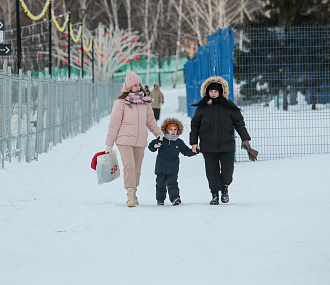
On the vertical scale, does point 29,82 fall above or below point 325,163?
above

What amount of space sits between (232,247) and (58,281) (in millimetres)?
1691

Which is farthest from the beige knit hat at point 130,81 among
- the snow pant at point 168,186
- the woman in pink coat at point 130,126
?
the snow pant at point 168,186

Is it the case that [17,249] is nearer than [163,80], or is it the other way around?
[17,249]

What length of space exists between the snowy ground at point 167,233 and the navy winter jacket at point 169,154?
1.51ft

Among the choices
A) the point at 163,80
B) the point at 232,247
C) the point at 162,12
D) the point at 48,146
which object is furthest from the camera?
the point at 163,80

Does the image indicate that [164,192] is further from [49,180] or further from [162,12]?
[162,12]

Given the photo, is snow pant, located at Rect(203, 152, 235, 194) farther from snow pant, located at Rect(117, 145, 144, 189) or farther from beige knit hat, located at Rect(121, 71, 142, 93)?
beige knit hat, located at Rect(121, 71, 142, 93)

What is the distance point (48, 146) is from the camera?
724 inches

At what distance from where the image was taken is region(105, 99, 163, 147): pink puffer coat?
962 cm

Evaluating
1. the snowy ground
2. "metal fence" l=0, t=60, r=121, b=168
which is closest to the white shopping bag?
the snowy ground

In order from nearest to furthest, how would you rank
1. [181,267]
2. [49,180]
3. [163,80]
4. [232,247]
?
[181,267] < [232,247] < [49,180] < [163,80]

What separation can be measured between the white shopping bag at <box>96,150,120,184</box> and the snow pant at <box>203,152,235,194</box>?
1074mm

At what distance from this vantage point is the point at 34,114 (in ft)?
54.6

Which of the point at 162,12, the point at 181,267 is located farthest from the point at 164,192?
the point at 162,12
